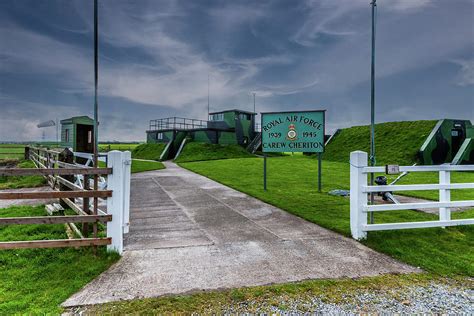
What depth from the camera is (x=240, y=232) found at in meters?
5.48

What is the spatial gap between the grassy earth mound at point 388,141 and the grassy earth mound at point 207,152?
982cm

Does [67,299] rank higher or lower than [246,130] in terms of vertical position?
lower

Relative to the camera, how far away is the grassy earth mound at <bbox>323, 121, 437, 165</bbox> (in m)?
21.4

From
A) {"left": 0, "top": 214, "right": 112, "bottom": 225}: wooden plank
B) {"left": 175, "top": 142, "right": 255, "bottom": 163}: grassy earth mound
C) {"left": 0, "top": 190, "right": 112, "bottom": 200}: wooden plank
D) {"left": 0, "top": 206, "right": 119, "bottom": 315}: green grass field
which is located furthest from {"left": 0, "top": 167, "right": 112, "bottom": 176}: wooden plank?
{"left": 175, "top": 142, "right": 255, "bottom": 163}: grassy earth mound

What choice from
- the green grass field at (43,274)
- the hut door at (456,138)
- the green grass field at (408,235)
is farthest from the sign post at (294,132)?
the hut door at (456,138)

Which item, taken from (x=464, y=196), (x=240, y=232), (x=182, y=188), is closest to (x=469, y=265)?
(x=240, y=232)

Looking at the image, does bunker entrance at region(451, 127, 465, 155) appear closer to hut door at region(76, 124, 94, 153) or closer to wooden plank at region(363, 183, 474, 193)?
wooden plank at region(363, 183, 474, 193)

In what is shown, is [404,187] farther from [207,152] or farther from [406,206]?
[207,152]

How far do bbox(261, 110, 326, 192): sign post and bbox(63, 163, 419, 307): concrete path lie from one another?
14.9ft

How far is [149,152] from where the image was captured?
3456 cm

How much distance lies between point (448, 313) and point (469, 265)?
1591 millimetres

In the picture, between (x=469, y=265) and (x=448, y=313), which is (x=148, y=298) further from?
(x=469, y=265)

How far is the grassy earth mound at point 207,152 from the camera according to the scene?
29.1 meters

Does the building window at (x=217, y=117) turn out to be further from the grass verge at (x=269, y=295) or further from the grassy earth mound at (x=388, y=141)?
the grass verge at (x=269, y=295)
